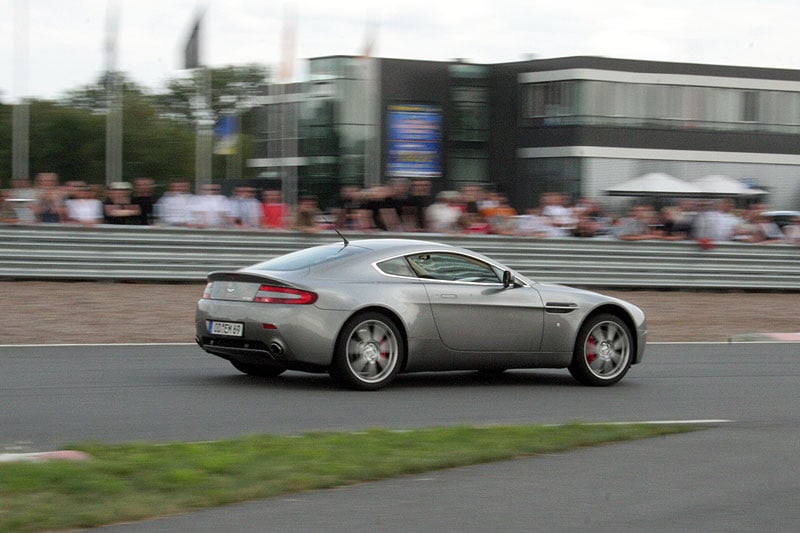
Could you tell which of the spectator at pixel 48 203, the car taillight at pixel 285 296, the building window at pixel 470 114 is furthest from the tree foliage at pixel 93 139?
the car taillight at pixel 285 296

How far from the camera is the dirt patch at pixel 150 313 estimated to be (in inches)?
570

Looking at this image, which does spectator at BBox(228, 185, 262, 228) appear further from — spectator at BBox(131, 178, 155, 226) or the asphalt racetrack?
the asphalt racetrack

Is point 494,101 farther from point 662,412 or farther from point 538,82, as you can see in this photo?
point 662,412

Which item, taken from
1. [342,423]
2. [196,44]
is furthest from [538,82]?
[342,423]

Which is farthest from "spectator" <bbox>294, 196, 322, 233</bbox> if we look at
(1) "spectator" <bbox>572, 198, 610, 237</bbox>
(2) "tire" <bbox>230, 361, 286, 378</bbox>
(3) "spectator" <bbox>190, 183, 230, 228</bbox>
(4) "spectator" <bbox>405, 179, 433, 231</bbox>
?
(2) "tire" <bbox>230, 361, 286, 378</bbox>

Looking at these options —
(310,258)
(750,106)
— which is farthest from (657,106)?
(310,258)

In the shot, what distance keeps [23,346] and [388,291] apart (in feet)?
15.8

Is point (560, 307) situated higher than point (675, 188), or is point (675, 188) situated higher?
point (675, 188)

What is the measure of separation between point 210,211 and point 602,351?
9620 mm

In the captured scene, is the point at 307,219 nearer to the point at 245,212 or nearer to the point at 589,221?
the point at 245,212

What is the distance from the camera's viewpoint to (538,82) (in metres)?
56.5

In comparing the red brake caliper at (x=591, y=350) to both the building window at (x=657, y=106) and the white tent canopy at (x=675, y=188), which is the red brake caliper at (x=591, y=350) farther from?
the building window at (x=657, y=106)

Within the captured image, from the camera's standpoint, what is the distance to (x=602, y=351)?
1130 centimetres

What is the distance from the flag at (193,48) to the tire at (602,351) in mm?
21094
